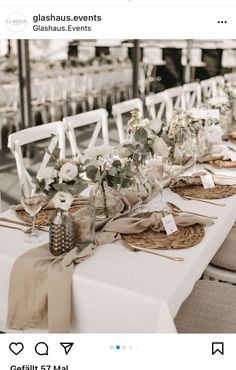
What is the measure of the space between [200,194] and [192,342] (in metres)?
0.82

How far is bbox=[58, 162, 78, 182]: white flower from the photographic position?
4.21 ft

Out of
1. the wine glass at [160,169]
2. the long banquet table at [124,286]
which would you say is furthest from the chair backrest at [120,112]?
the long banquet table at [124,286]

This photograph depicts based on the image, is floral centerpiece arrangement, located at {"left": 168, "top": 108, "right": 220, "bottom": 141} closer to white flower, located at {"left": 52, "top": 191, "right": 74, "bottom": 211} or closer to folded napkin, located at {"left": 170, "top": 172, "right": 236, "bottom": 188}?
folded napkin, located at {"left": 170, "top": 172, "right": 236, "bottom": 188}

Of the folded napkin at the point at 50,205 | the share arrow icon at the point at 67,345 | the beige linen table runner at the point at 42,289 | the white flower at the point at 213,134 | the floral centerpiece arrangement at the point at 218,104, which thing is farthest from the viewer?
the floral centerpiece arrangement at the point at 218,104

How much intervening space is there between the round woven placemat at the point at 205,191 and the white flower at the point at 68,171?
67cm

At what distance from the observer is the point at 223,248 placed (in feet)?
6.39

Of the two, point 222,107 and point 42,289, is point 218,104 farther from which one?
point 42,289

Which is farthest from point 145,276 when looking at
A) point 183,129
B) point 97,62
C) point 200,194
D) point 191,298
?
point 97,62

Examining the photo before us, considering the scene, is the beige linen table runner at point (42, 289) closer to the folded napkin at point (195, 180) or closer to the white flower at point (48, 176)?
the white flower at point (48, 176)

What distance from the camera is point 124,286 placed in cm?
119

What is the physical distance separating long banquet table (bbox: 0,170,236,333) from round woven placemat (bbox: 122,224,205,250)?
0.8 inches
